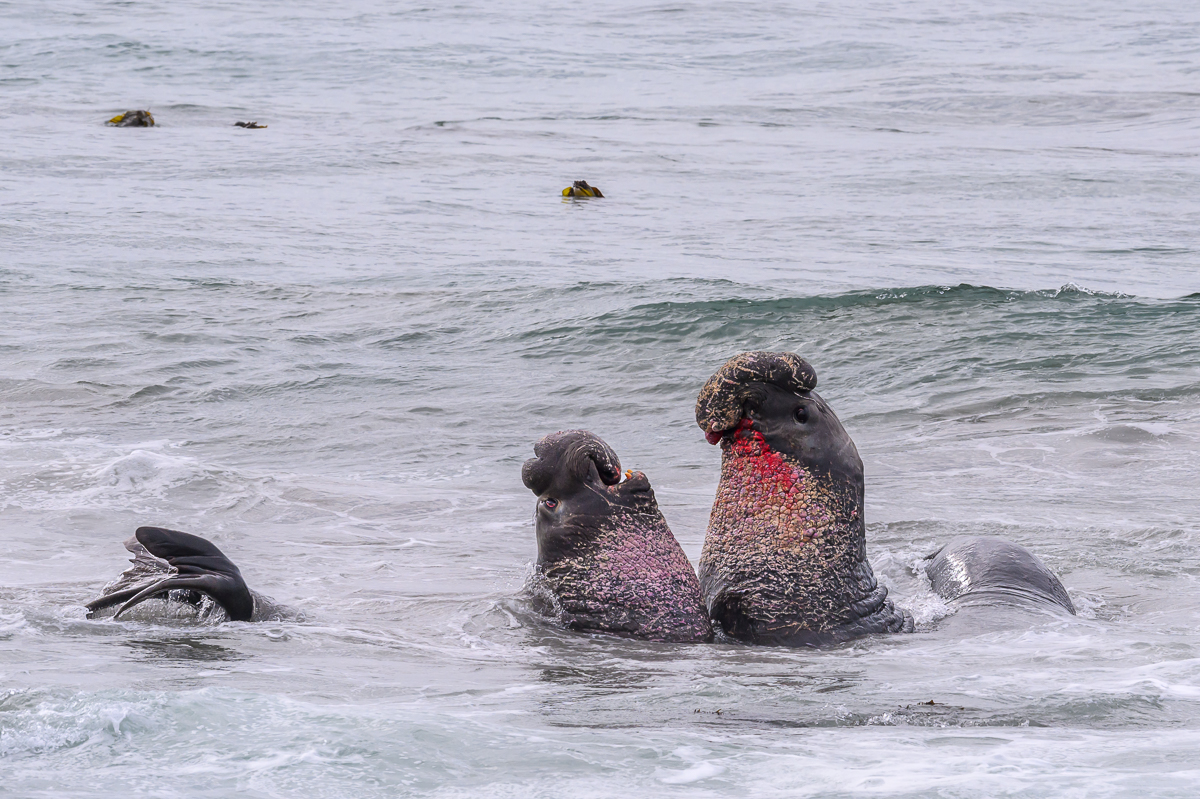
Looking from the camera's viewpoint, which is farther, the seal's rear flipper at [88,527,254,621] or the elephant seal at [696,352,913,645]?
the seal's rear flipper at [88,527,254,621]

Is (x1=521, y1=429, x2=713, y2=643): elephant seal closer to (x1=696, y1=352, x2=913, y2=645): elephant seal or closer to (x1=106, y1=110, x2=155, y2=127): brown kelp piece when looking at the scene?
(x1=696, y1=352, x2=913, y2=645): elephant seal

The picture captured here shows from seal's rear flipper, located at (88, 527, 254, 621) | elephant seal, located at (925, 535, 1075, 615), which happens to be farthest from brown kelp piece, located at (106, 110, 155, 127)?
elephant seal, located at (925, 535, 1075, 615)

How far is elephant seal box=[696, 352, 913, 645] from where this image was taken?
17.6 ft

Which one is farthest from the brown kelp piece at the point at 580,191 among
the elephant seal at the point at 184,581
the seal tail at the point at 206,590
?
the seal tail at the point at 206,590

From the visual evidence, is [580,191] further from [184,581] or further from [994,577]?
[184,581]

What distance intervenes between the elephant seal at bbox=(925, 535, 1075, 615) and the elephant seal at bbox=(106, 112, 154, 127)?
97.8ft

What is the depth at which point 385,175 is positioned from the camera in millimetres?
27031

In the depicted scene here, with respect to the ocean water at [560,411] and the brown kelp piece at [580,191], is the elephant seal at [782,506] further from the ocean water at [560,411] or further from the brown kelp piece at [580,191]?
the brown kelp piece at [580,191]

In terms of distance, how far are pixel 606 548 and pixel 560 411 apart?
6818mm

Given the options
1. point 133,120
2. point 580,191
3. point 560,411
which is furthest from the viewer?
point 133,120

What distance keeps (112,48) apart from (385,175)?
22449mm

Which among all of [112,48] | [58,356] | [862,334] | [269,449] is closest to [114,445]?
[269,449]

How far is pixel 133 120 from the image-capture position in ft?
108

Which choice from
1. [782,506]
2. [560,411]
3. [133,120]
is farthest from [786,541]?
[133,120]
